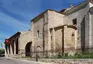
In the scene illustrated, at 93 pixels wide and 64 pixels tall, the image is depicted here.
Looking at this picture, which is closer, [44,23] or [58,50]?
[58,50]

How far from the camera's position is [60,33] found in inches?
1028

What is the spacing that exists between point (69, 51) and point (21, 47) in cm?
1162

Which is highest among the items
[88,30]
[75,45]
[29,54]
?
[88,30]

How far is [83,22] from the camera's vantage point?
82.8ft

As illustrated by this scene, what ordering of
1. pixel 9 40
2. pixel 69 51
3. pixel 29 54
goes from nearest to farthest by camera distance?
pixel 69 51
pixel 29 54
pixel 9 40

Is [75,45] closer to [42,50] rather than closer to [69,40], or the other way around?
[69,40]

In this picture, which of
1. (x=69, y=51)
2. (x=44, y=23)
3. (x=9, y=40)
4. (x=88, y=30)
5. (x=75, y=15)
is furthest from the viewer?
(x=9, y=40)

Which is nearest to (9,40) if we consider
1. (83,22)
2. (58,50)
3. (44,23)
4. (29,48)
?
(29,48)

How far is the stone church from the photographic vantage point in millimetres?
24391

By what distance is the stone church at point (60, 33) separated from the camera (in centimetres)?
2439

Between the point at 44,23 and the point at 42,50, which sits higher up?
the point at 44,23

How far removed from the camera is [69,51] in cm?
2506

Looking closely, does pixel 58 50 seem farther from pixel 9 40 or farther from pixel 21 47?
pixel 9 40

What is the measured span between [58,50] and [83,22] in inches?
Answer: 239
